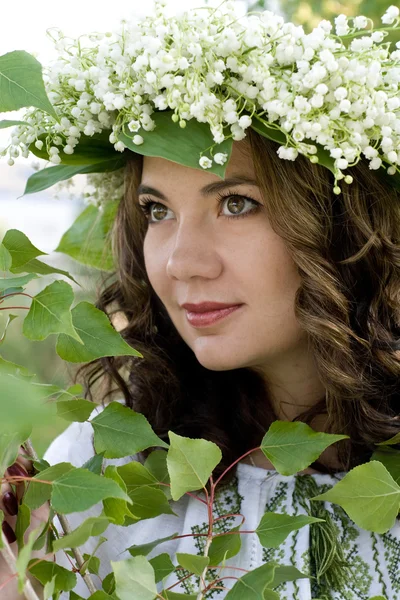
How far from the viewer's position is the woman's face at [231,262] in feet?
3.96

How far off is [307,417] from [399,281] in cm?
30

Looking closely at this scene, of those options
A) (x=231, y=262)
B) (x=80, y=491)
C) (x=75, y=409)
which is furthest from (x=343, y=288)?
(x=80, y=491)

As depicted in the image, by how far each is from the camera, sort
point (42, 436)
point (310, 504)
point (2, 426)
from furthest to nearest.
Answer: point (42, 436)
point (310, 504)
point (2, 426)

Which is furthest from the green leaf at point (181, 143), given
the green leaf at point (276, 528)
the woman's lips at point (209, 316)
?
the green leaf at point (276, 528)

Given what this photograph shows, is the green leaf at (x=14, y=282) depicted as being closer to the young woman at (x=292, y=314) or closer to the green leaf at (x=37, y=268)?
the green leaf at (x=37, y=268)

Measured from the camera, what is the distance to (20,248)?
35.1 inches

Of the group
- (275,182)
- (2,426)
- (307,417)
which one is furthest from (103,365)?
(2,426)

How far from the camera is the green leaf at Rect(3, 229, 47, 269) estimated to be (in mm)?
883

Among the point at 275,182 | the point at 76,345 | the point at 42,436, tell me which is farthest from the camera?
the point at 42,436

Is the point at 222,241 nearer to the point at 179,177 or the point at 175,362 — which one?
the point at 179,177

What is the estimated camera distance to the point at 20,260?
2.94ft

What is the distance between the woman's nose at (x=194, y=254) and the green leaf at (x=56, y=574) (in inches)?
20.9

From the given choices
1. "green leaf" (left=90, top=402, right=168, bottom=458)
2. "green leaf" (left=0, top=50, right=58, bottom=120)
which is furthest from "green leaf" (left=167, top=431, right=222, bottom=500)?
"green leaf" (left=0, top=50, right=58, bottom=120)

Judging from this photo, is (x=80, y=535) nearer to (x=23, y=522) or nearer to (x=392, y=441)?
(x=23, y=522)
